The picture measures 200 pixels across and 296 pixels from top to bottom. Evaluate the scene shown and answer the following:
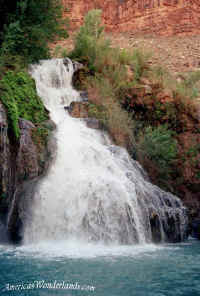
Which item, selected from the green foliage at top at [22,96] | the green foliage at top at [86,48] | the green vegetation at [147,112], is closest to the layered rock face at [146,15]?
the green foliage at top at [86,48]

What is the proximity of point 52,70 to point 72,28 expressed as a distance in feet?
51.3

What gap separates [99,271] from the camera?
13.2 feet

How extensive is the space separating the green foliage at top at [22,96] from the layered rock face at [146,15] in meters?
18.1

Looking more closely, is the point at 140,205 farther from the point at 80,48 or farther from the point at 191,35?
the point at 191,35

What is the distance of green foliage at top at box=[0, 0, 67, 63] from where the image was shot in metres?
10.5

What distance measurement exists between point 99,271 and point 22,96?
5827 mm

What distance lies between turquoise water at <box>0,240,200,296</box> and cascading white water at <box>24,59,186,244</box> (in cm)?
44

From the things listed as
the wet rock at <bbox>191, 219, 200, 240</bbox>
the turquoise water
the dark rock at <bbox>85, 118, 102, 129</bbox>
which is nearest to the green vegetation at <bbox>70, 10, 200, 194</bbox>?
the dark rock at <bbox>85, 118, 102, 129</bbox>

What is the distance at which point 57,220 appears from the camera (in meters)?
6.19

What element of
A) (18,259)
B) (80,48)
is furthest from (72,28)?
(18,259)

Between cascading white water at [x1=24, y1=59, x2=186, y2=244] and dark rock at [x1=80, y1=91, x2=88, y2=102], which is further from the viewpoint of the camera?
dark rock at [x1=80, y1=91, x2=88, y2=102]

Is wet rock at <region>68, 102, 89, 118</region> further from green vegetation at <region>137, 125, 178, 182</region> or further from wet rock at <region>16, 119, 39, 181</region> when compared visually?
A: wet rock at <region>16, 119, 39, 181</region>

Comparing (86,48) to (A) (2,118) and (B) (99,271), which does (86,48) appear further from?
(B) (99,271)

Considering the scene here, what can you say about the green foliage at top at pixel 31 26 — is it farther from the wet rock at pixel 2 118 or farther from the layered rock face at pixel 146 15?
the layered rock face at pixel 146 15
